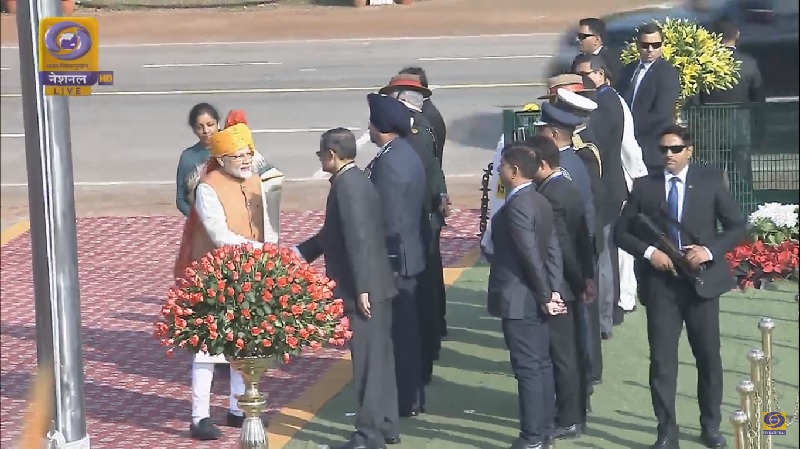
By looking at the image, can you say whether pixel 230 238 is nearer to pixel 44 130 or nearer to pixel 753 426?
pixel 44 130

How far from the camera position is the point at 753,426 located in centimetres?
729

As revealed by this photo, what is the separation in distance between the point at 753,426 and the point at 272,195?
3127mm

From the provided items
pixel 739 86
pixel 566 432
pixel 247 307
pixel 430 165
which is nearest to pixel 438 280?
pixel 430 165

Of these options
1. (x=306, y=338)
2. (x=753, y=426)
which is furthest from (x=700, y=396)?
(x=306, y=338)

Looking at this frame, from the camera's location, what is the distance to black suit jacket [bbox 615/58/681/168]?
36.4ft

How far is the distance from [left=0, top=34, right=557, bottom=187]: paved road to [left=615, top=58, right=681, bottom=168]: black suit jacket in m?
5.48

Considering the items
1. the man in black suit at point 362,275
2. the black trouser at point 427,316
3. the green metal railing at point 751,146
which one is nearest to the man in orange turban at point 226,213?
the man in black suit at point 362,275

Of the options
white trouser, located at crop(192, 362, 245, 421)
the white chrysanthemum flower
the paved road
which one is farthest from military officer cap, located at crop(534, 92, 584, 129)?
the paved road

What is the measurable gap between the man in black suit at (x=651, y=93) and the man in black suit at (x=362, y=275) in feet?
12.2

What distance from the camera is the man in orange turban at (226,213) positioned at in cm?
834

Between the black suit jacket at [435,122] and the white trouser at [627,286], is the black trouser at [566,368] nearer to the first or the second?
the black suit jacket at [435,122]

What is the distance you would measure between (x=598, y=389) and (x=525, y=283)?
177 cm

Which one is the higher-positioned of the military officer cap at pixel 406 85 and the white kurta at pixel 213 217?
the military officer cap at pixel 406 85

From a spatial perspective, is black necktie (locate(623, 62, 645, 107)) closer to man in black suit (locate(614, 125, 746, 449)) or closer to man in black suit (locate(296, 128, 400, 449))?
man in black suit (locate(614, 125, 746, 449))
